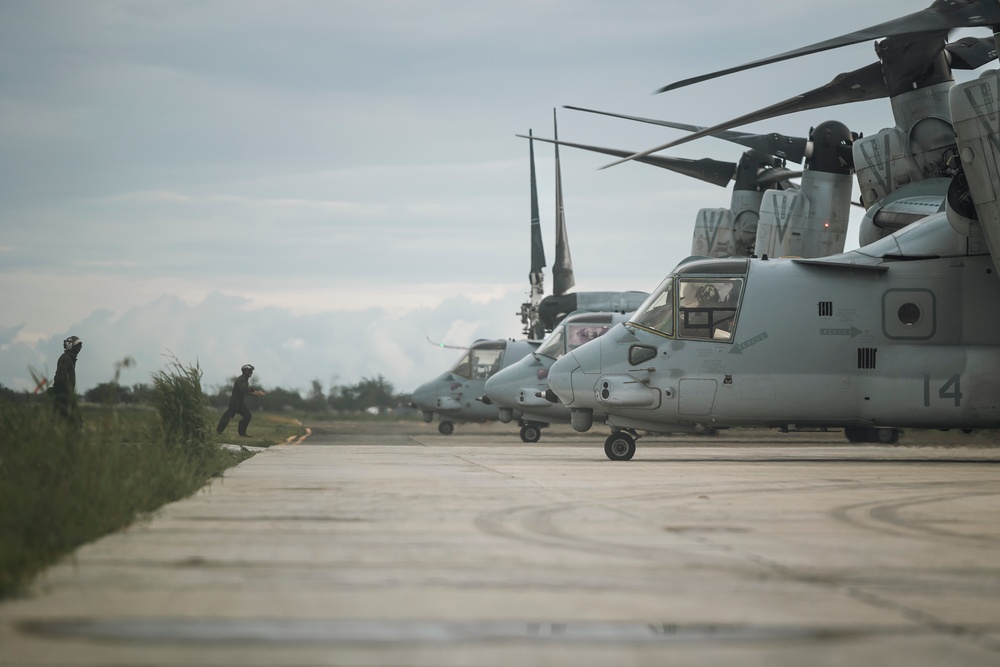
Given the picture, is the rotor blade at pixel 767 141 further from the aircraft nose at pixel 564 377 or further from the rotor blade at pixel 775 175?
the aircraft nose at pixel 564 377

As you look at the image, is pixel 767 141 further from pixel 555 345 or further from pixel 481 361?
pixel 481 361

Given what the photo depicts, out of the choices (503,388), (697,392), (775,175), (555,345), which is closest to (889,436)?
(697,392)

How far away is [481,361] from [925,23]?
22.0 m

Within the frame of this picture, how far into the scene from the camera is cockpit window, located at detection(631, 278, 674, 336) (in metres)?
17.8

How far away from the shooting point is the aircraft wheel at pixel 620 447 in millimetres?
18016

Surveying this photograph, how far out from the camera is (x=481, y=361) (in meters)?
37.6

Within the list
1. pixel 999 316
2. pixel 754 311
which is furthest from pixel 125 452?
pixel 999 316

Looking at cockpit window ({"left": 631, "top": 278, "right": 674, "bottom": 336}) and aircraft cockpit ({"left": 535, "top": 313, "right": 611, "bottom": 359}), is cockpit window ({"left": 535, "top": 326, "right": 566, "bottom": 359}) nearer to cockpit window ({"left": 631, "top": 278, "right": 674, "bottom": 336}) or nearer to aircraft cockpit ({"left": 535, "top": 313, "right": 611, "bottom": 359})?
aircraft cockpit ({"left": 535, "top": 313, "right": 611, "bottom": 359})

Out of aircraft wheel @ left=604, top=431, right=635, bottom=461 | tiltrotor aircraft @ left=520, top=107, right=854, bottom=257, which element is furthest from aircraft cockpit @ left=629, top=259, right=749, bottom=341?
tiltrotor aircraft @ left=520, top=107, right=854, bottom=257

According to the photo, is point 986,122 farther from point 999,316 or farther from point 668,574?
point 668,574

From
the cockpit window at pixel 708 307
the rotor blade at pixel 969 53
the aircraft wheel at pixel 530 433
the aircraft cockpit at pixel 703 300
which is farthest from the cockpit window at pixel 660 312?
the aircraft wheel at pixel 530 433

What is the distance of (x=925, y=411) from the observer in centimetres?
1730

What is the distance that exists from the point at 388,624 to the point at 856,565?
2781mm

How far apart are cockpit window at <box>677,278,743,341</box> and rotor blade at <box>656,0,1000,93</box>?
336cm
